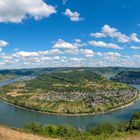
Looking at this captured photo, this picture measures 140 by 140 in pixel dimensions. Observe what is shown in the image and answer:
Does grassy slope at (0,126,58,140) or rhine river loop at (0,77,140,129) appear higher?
grassy slope at (0,126,58,140)

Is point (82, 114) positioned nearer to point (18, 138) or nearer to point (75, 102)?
point (75, 102)

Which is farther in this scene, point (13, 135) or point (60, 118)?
point (60, 118)

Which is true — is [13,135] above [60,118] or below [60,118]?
above

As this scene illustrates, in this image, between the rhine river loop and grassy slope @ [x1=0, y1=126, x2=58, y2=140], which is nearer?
grassy slope @ [x1=0, y1=126, x2=58, y2=140]

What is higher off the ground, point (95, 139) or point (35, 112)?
point (95, 139)

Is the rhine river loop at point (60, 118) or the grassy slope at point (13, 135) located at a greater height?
the grassy slope at point (13, 135)

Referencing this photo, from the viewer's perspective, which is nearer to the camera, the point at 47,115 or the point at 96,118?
the point at 96,118

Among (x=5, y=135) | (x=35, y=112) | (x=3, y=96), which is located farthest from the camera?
(x=3, y=96)

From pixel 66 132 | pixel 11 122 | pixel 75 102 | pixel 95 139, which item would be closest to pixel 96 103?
pixel 75 102

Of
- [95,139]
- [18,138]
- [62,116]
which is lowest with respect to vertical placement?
[62,116]

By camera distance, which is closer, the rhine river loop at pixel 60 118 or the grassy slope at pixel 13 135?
the grassy slope at pixel 13 135

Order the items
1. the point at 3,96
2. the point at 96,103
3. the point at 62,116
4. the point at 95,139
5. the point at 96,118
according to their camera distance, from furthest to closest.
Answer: the point at 3,96
the point at 96,103
the point at 62,116
the point at 96,118
the point at 95,139
